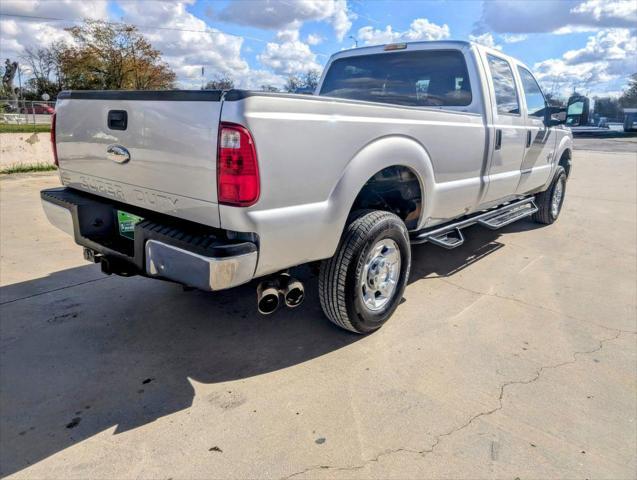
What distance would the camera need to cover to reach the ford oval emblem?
275 centimetres

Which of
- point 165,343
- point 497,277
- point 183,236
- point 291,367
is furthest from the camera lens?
point 497,277

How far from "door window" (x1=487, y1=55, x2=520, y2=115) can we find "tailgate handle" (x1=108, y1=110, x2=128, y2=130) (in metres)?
3.38

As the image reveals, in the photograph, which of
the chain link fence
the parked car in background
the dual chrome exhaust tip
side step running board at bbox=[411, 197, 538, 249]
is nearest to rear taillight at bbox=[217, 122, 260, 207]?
the dual chrome exhaust tip

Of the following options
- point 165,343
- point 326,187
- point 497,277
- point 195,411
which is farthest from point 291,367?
point 497,277

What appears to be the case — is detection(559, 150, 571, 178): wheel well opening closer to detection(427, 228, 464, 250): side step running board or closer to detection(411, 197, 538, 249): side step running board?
detection(411, 197, 538, 249): side step running board

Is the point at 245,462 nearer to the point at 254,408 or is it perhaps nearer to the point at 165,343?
the point at 254,408

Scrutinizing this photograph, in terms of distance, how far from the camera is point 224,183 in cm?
230

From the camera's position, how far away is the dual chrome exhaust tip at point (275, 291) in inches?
106

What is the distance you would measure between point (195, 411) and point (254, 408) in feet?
1.03

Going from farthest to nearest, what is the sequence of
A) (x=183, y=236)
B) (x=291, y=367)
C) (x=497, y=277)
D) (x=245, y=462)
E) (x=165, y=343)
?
(x=497, y=277) < (x=165, y=343) < (x=291, y=367) < (x=183, y=236) < (x=245, y=462)

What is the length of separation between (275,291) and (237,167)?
80 cm

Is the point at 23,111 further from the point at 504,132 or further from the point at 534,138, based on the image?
the point at 504,132

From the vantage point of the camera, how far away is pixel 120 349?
3135mm

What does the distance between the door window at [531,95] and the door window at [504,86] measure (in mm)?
347
